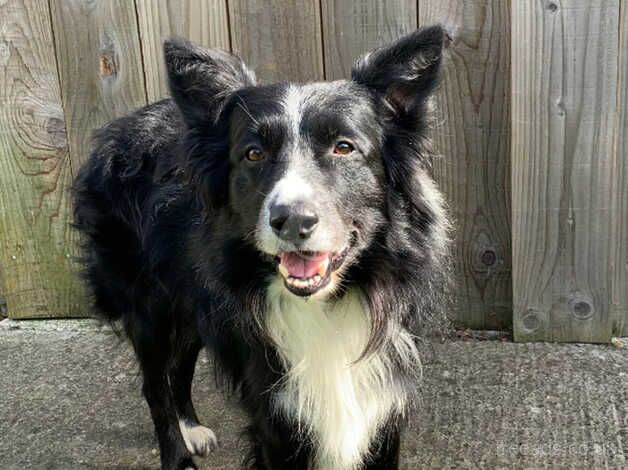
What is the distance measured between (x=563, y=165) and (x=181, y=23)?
6.58ft

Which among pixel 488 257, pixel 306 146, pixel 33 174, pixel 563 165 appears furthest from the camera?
pixel 33 174

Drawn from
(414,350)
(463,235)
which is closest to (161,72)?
(463,235)

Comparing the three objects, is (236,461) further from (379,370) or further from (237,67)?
(237,67)

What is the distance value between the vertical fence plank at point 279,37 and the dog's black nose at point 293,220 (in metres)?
1.70

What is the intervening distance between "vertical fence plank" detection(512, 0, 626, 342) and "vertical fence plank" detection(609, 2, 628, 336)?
6cm

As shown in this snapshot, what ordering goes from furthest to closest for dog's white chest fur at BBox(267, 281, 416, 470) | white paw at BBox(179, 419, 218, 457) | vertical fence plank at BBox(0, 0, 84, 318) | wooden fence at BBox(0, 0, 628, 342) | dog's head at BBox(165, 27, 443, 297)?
vertical fence plank at BBox(0, 0, 84, 318), wooden fence at BBox(0, 0, 628, 342), white paw at BBox(179, 419, 218, 457), dog's white chest fur at BBox(267, 281, 416, 470), dog's head at BBox(165, 27, 443, 297)

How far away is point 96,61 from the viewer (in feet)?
13.3

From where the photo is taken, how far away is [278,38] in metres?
3.82

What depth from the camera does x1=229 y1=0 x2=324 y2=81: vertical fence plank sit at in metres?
3.77

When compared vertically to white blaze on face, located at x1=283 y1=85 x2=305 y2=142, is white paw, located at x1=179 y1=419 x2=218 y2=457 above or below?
below

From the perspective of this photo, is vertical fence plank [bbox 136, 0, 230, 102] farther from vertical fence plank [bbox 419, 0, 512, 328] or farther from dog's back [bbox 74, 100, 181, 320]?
vertical fence plank [bbox 419, 0, 512, 328]

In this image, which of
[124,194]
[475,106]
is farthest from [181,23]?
[475,106]

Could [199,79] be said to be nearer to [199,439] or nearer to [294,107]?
[294,107]


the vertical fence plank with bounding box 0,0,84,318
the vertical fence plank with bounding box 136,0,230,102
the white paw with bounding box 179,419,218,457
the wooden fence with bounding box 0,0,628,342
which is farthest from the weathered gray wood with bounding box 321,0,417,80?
the white paw with bounding box 179,419,218,457
